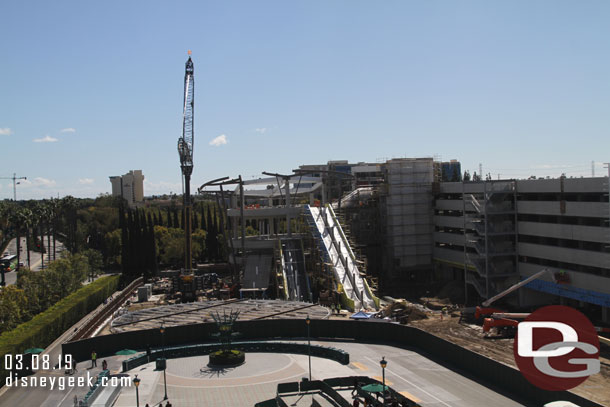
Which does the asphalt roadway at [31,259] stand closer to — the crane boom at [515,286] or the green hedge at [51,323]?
the green hedge at [51,323]

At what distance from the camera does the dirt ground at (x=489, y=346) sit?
108 feet

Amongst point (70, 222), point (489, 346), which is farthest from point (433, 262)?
point (70, 222)

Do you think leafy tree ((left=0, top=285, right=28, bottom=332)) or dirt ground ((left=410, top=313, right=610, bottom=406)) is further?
leafy tree ((left=0, top=285, right=28, bottom=332))

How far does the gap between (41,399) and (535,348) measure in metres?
32.2

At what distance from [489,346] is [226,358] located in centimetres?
2105

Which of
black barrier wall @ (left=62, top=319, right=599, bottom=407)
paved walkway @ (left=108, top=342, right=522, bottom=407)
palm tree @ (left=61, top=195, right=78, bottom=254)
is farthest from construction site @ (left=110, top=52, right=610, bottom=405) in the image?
palm tree @ (left=61, top=195, right=78, bottom=254)

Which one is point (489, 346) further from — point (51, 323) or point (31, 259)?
point (31, 259)

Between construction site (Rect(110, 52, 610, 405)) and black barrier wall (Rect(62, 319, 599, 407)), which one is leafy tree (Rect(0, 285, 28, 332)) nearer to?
construction site (Rect(110, 52, 610, 405))

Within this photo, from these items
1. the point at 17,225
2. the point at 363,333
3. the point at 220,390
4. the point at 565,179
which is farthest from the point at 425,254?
the point at 17,225

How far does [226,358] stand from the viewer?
36375 mm

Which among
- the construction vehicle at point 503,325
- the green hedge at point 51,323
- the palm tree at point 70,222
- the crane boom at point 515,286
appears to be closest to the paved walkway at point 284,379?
the green hedge at point 51,323

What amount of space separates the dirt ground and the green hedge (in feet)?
106

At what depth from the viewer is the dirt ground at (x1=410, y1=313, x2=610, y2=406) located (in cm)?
3294

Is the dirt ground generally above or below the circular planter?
below
